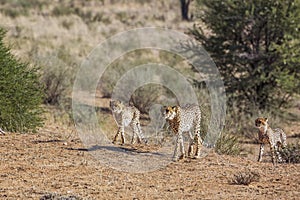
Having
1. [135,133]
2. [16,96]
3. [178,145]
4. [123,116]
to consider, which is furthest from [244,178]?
[16,96]

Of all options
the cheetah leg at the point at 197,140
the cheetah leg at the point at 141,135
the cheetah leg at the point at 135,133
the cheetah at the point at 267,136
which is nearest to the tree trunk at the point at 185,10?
the cheetah leg at the point at 141,135

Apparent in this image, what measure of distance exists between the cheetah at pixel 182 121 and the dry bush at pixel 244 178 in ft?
3.98

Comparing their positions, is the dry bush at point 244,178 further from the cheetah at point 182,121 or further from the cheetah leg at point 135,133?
the cheetah leg at point 135,133

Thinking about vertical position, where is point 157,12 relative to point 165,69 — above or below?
above

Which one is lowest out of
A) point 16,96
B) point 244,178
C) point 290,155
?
point 244,178

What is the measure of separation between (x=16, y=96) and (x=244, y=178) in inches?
314

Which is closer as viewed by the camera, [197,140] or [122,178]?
[122,178]

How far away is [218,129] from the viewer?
13625 millimetres

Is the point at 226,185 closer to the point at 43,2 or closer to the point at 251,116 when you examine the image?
the point at 251,116

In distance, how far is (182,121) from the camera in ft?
34.8

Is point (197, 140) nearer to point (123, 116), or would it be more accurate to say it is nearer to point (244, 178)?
point (123, 116)

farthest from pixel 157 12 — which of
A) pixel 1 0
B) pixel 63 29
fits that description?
pixel 63 29

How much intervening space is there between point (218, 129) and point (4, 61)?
5.63 meters

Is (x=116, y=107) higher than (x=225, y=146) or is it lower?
higher
